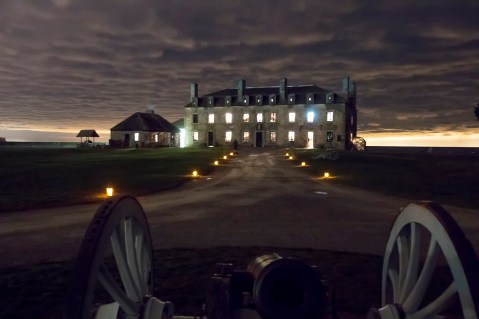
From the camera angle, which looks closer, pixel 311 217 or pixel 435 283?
pixel 435 283

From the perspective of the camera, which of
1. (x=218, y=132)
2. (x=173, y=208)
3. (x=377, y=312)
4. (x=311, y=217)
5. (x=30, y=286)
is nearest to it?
(x=377, y=312)

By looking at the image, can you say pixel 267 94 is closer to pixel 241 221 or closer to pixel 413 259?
pixel 241 221

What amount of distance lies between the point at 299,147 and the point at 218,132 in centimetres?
1497

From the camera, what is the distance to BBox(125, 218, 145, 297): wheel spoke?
3.17m

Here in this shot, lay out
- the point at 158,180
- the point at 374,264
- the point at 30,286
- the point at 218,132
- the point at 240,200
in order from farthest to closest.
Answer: the point at 218,132, the point at 158,180, the point at 240,200, the point at 374,264, the point at 30,286

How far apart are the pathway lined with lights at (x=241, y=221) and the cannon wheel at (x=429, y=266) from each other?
595cm

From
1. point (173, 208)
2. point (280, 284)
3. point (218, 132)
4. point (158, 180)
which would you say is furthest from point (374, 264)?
point (218, 132)

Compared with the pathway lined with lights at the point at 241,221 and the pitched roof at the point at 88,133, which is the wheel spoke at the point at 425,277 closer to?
the pathway lined with lights at the point at 241,221

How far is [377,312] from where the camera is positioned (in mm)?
3002

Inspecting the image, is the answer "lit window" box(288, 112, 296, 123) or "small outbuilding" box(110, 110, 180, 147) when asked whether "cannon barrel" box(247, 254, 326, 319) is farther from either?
"small outbuilding" box(110, 110, 180, 147)

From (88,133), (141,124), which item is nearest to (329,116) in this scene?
(141,124)

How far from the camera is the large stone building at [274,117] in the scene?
63.9 meters

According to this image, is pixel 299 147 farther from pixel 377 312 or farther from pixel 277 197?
pixel 377 312

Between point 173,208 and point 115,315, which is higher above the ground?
point 115,315
